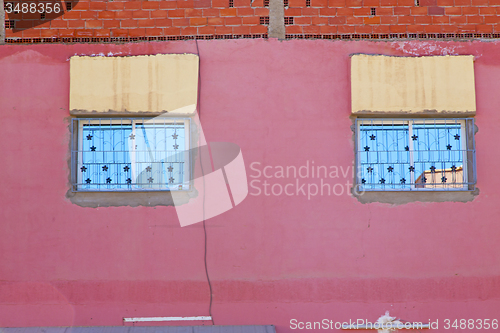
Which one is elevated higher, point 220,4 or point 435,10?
point 220,4

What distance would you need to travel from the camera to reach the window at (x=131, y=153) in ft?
16.1

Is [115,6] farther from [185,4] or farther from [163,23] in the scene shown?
[185,4]

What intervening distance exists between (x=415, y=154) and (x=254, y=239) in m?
2.09

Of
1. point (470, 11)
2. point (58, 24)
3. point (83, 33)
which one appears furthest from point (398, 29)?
point (58, 24)

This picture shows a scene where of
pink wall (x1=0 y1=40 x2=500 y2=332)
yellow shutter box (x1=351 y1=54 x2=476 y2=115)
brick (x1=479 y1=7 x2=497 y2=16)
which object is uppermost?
brick (x1=479 y1=7 x2=497 y2=16)

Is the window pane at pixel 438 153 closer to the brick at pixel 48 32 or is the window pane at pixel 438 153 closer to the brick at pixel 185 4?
the brick at pixel 185 4

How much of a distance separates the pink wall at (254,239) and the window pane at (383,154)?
0.66ft

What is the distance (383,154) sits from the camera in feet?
16.3

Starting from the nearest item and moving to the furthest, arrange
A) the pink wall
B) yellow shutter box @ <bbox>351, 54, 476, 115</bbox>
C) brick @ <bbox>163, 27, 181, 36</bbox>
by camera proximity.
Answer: the pink wall < yellow shutter box @ <bbox>351, 54, 476, 115</bbox> < brick @ <bbox>163, 27, 181, 36</bbox>

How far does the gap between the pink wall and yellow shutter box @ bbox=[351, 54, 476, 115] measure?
0.62 ft

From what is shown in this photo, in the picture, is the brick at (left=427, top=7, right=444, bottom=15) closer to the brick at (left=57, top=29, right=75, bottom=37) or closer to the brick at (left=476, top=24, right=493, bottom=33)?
the brick at (left=476, top=24, right=493, bottom=33)

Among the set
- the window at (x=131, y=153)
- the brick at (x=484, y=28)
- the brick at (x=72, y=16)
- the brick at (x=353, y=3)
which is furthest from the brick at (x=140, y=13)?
the brick at (x=484, y=28)

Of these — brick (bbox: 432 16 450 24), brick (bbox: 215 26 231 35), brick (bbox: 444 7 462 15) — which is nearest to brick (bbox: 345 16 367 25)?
brick (bbox: 432 16 450 24)

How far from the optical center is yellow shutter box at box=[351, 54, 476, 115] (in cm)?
484
